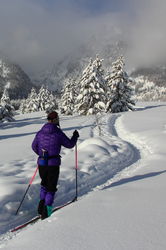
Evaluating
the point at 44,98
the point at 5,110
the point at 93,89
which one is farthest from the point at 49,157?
the point at 44,98

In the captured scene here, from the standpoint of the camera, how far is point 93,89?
3947 centimetres

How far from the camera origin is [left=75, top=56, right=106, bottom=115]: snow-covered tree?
1555 inches

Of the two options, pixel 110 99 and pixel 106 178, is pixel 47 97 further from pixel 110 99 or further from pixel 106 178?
pixel 106 178

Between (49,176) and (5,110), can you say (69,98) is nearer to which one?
(5,110)

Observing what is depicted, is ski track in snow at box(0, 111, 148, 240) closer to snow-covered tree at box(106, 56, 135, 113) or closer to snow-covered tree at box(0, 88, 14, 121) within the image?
snow-covered tree at box(106, 56, 135, 113)

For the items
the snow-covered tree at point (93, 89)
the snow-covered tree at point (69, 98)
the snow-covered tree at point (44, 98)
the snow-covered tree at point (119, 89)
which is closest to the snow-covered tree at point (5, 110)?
the snow-covered tree at point (69, 98)

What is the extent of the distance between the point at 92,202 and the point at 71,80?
5567 cm

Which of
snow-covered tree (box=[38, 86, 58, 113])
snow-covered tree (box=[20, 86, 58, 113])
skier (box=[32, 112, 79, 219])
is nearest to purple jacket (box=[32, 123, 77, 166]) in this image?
skier (box=[32, 112, 79, 219])

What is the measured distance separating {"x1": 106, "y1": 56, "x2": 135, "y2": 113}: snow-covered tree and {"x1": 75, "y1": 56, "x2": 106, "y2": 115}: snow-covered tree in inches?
135

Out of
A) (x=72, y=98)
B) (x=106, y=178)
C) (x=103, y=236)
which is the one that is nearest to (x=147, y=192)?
(x=106, y=178)

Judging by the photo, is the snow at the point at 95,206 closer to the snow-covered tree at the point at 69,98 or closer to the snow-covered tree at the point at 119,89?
the snow-covered tree at the point at 119,89

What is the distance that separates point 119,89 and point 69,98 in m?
17.6

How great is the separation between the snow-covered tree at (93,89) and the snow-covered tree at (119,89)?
11.3 ft

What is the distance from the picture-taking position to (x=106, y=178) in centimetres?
796
